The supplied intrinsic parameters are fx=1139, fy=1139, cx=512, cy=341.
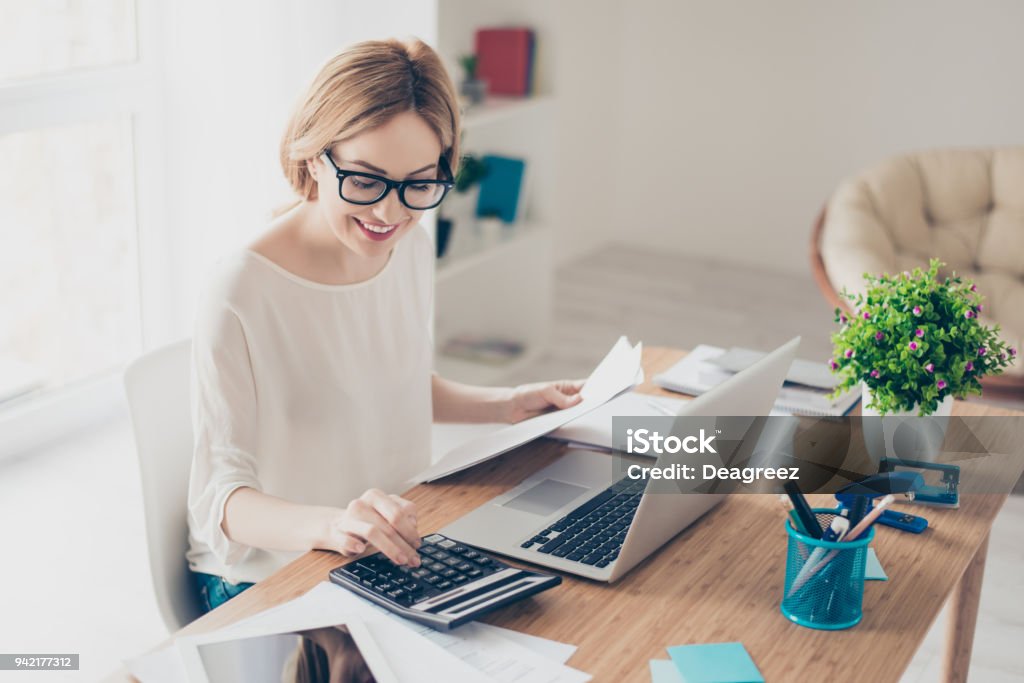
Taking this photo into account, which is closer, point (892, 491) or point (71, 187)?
point (892, 491)

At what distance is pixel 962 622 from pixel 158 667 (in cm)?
139

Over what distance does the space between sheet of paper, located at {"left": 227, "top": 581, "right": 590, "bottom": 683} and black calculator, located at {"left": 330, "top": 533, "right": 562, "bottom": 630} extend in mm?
12

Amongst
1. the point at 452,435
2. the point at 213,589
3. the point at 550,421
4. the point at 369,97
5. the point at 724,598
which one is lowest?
the point at 452,435

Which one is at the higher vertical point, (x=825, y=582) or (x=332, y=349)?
(x=332, y=349)

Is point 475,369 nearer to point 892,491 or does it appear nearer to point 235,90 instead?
point 235,90

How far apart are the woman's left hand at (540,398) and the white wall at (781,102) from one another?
3630mm

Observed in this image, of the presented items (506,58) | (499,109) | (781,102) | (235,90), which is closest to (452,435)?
(499,109)

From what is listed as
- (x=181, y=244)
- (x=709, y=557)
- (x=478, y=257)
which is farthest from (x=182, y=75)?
(x=709, y=557)

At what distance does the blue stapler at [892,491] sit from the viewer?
1409 mm

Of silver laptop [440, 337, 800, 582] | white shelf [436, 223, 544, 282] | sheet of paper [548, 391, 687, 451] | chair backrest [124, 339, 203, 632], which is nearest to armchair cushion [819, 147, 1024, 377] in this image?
white shelf [436, 223, 544, 282]

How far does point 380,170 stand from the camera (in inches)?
55.9

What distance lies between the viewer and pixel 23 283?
318cm

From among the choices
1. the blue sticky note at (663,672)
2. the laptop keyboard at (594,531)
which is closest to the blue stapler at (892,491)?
the laptop keyboard at (594,531)

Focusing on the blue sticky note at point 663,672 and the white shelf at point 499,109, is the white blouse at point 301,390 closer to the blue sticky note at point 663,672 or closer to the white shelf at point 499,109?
the blue sticky note at point 663,672
